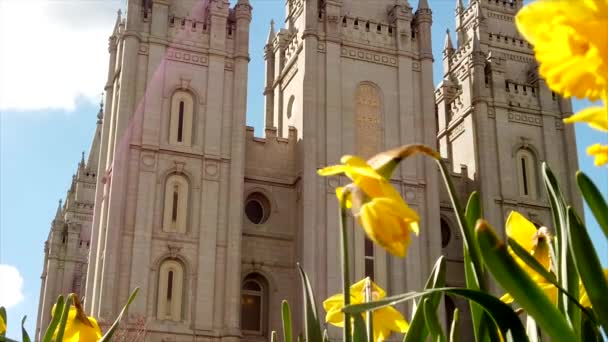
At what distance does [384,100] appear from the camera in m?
25.6

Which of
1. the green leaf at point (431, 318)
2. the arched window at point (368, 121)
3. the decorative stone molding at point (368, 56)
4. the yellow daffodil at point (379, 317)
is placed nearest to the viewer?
the green leaf at point (431, 318)

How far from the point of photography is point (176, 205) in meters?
22.8

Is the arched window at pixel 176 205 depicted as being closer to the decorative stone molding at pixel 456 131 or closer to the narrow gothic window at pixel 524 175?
the decorative stone molding at pixel 456 131

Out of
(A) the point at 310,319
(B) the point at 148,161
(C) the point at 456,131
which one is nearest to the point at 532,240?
(A) the point at 310,319

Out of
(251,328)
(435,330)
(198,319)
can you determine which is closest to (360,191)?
(435,330)

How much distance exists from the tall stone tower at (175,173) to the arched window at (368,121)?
3.56 m

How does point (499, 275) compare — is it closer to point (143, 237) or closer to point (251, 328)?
point (143, 237)

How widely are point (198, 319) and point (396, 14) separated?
11.7 metres

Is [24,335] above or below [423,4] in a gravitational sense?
below

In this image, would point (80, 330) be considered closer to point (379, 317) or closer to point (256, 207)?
point (379, 317)

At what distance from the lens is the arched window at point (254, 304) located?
23.4 m

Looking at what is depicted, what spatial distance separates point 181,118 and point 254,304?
18.5 feet

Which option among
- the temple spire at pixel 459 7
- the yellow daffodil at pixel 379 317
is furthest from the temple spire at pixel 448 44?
the yellow daffodil at pixel 379 317

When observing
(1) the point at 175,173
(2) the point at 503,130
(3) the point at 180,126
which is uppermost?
(2) the point at 503,130
